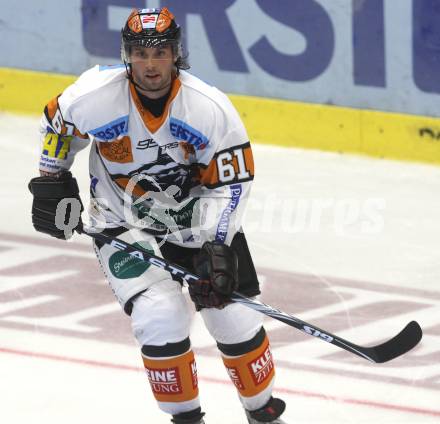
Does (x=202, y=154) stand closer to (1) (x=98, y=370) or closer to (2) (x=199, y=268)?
(2) (x=199, y=268)

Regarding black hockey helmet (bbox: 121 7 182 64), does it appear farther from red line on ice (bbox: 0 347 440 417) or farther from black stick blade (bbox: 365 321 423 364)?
red line on ice (bbox: 0 347 440 417)

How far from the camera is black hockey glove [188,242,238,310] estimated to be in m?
4.34

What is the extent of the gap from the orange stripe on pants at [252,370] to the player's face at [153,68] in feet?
2.99

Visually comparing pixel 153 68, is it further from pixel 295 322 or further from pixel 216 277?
pixel 295 322

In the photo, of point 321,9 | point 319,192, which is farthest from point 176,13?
point 319,192

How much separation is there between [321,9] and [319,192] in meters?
1.07

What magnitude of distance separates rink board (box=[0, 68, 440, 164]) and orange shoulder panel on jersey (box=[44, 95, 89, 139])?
352 centimetres

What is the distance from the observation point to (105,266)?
4.59m

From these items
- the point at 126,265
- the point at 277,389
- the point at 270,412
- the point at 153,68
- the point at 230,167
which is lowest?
the point at 277,389

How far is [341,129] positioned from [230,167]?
3.53 m

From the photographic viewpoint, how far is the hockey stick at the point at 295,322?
4.48 m

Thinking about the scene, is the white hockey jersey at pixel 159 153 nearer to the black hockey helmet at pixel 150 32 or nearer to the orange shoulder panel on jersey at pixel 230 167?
the orange shoulder panel on jersey at pixel 230 167

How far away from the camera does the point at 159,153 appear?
4.43 meters

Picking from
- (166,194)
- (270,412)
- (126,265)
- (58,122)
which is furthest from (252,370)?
(58,122)
